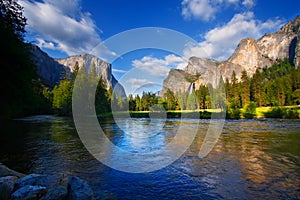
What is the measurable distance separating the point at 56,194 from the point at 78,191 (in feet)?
1.61

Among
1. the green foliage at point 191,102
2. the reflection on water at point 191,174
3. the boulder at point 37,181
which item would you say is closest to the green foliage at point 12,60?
the reflection on water at point 191,174

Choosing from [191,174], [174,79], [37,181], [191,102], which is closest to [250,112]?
[174,79]

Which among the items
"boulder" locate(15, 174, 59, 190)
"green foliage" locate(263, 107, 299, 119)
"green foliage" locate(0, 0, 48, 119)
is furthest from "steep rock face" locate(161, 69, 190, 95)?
"boulder" locate(15, 174, 59, 190)

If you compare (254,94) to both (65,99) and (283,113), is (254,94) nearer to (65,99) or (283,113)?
(283,113)

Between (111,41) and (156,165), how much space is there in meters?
6.80

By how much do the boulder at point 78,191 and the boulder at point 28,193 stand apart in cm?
63

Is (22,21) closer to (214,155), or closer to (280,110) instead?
(214,155)

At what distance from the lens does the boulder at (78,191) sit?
4623 mm

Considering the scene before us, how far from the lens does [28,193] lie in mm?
4297

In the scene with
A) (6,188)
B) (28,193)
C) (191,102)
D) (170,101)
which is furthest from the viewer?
(191,102)

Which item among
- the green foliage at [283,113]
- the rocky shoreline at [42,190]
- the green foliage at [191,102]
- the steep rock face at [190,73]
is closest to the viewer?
the rocky shoreline at [42,190]

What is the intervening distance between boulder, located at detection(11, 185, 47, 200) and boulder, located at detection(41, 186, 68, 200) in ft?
0.52

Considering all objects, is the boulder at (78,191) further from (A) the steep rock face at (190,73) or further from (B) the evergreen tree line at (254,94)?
(B) the evergreen tree line at (254,94)

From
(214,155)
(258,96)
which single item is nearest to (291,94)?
(258,96)
